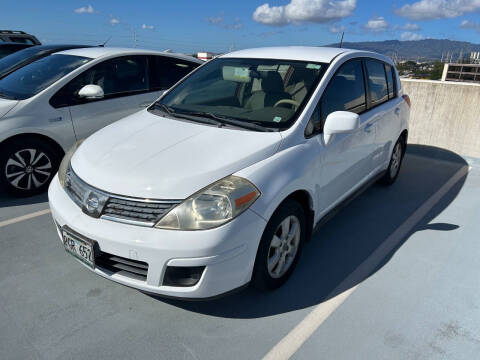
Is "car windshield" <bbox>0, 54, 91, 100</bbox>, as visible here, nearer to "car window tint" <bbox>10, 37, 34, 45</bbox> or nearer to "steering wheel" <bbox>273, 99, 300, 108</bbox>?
"steering wheel" <bbox>273, 99, 300, 108</bbox>

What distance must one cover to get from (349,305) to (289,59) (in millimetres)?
2025

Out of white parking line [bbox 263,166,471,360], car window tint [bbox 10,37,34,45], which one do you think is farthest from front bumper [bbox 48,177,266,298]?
car window tint [bbox 10,37,34,45]

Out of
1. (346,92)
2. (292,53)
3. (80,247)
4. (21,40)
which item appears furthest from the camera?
(21,40)

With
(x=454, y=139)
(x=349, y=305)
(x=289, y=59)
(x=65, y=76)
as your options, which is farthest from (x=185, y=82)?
(x=454, y=139)

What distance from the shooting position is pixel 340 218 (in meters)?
3.79

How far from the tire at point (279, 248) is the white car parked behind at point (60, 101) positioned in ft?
8.73

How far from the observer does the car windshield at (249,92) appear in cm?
281

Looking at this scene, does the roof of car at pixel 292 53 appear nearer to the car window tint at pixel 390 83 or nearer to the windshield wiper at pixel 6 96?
the car window tint at pixel 390 83

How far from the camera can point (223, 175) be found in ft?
7.23

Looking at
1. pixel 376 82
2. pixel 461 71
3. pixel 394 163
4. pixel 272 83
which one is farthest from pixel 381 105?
pixel 461 71

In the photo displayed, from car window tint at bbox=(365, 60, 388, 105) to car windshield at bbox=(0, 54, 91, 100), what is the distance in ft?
10.4

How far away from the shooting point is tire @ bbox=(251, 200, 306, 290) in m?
2.31

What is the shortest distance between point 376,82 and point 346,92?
87 cm

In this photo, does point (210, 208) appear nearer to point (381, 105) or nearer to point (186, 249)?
point (186, 249)
